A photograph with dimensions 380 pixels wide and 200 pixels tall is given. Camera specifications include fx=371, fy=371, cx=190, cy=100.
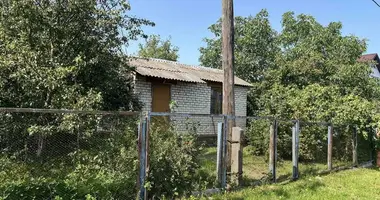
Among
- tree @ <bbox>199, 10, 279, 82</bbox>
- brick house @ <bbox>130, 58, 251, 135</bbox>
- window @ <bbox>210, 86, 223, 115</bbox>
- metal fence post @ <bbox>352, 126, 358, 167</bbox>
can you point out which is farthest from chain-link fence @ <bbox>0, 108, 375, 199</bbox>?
tree @ <bbox>199, 10, 279, 82</bbox>

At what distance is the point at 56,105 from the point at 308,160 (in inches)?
322

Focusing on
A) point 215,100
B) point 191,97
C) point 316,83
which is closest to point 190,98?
point 191,97

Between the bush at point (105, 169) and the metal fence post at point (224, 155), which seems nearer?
the bush at point (105, 169)

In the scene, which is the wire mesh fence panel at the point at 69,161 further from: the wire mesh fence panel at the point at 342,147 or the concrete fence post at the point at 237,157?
the wire mesh fence panel at the point at 342,147

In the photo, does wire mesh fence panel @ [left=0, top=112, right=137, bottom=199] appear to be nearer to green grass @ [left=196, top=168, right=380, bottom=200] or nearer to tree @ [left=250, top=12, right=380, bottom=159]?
green grass @ [left=196, top=168, right=380, bottom=200]

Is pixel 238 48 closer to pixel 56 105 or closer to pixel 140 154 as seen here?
pixel 56 105

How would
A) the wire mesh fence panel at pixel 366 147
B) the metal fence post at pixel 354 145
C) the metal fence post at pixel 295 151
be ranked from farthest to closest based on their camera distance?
the wire mesh fence panel at pixel 366 147 → the metal fence post at pixel 354 145 → the metal fence post at pixel 295 151

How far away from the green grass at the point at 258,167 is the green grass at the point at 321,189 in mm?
411

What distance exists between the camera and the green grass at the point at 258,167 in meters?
7.33

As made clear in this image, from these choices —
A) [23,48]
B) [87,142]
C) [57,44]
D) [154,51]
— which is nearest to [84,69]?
[57,44]

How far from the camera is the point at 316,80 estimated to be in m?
19.3

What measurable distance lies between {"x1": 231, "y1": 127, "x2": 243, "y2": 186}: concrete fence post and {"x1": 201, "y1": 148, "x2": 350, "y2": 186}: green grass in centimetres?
39

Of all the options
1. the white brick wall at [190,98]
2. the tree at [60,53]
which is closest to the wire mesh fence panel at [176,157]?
the tree at [60,53]

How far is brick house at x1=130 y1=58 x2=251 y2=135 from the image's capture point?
570 inches
